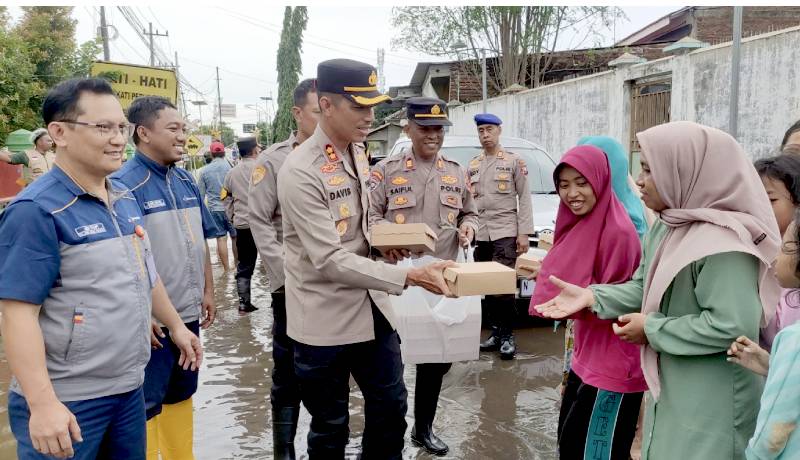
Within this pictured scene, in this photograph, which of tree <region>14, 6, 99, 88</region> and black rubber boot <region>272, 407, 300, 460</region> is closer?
black rubber boot <region>272, 407, 300, 460</region>

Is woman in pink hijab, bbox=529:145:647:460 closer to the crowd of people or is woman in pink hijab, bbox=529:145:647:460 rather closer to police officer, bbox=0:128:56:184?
the crowd of people

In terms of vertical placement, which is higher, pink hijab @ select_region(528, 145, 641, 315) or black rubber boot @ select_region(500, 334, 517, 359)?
pink hijab @ select_region(528, 145, 641, 315)

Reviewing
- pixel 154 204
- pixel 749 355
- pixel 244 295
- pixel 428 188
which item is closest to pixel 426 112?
pixel 428 188

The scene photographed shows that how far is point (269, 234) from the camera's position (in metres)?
3.55

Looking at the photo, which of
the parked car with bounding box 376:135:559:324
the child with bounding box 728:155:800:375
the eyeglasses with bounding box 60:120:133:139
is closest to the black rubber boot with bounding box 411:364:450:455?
the child with bounding box 728:155:800:375

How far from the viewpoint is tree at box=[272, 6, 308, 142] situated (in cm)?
2500

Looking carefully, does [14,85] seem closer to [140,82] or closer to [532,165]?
[140,82]

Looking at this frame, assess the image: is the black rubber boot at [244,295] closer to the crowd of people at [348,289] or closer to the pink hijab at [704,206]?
the crowd of people at [348,289]

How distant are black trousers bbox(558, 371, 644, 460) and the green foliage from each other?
505 inches

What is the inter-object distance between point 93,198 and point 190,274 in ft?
3.14

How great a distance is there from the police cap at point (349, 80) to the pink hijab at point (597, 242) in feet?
2.98

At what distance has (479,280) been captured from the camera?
7.73 ft

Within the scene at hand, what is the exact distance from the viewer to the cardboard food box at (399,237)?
291cm

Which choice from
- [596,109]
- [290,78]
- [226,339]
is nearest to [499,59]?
[290,78]
